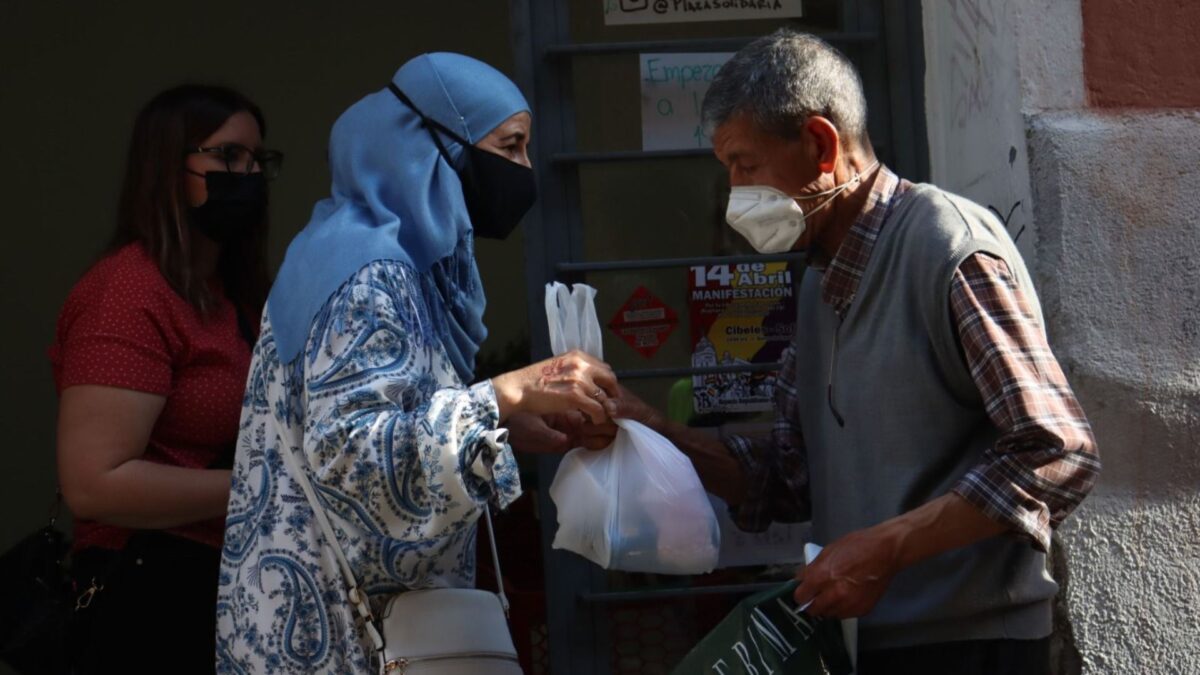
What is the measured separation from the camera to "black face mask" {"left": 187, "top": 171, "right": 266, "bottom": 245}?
3035 millimetres

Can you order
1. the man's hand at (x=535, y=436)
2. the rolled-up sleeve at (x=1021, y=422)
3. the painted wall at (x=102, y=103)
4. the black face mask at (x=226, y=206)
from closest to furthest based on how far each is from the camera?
the rolled-up sleeve at (x=1021, y=422)
the man's hand at (x=535, y=436)
the black face mask at (x=226, y=206)
the painted wall at (x=102, y=103)

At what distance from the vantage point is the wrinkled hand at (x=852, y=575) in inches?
86.7

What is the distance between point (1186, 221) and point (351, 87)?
4.37 metres

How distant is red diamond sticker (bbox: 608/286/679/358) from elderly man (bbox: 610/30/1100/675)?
31.8 inches

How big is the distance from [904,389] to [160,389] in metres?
1.41

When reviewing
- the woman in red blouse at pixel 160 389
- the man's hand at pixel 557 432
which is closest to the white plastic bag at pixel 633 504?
the man's hand at pixel 557 432

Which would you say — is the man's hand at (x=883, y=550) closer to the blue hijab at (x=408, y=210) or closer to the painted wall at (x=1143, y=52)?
the blue hijab at (x=408, y=210)

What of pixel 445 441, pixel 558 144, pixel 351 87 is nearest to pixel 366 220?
pixel 445 441

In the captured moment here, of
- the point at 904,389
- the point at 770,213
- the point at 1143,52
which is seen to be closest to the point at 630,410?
the point at 770,213

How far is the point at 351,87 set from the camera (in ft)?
21.8

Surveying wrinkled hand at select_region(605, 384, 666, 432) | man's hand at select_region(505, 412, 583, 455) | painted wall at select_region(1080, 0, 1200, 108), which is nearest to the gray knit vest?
wrinkled hand at select_region(605, 384, 666, 432)

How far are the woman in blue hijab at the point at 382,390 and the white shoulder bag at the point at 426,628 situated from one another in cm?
3

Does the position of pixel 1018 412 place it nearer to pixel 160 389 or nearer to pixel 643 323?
pixel 643 323

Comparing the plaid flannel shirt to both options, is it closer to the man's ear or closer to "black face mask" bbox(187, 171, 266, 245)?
the man's ear
